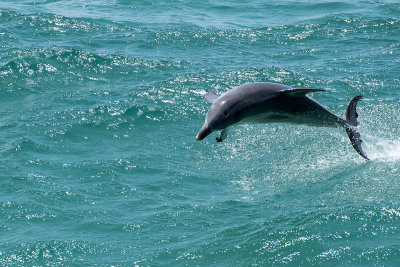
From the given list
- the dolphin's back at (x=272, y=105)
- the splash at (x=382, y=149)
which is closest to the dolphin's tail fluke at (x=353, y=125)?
the dolphin's back at (x=272, y=105)

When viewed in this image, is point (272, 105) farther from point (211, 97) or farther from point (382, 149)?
point (382, 149)

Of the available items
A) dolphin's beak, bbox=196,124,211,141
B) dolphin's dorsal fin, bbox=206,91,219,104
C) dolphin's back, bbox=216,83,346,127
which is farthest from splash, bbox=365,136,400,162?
dolphin's beak, bbox=196,124,211,141

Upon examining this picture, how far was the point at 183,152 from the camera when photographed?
44.1 feet

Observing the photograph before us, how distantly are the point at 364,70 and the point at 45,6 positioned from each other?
15776 millimetres

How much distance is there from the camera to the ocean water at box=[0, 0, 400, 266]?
373 inches

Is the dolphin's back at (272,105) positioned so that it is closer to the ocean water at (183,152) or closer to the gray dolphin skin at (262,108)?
the gray dolphin skin at (262,108)

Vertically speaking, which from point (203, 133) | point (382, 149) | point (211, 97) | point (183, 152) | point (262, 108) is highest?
point (211, 97)

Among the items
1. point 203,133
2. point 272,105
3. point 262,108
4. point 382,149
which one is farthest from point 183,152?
point 203,133

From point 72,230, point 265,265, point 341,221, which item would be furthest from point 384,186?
point 72,230

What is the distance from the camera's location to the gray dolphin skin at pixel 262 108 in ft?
24.7

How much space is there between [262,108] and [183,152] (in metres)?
5.44

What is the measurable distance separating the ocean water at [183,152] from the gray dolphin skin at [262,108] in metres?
1.89

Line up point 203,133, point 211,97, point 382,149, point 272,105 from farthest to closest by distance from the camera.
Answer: point 382,149 < point 272,105 < point 211,97 < point 203,133

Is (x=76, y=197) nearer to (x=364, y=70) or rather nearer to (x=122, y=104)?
(x=122, y=104)
